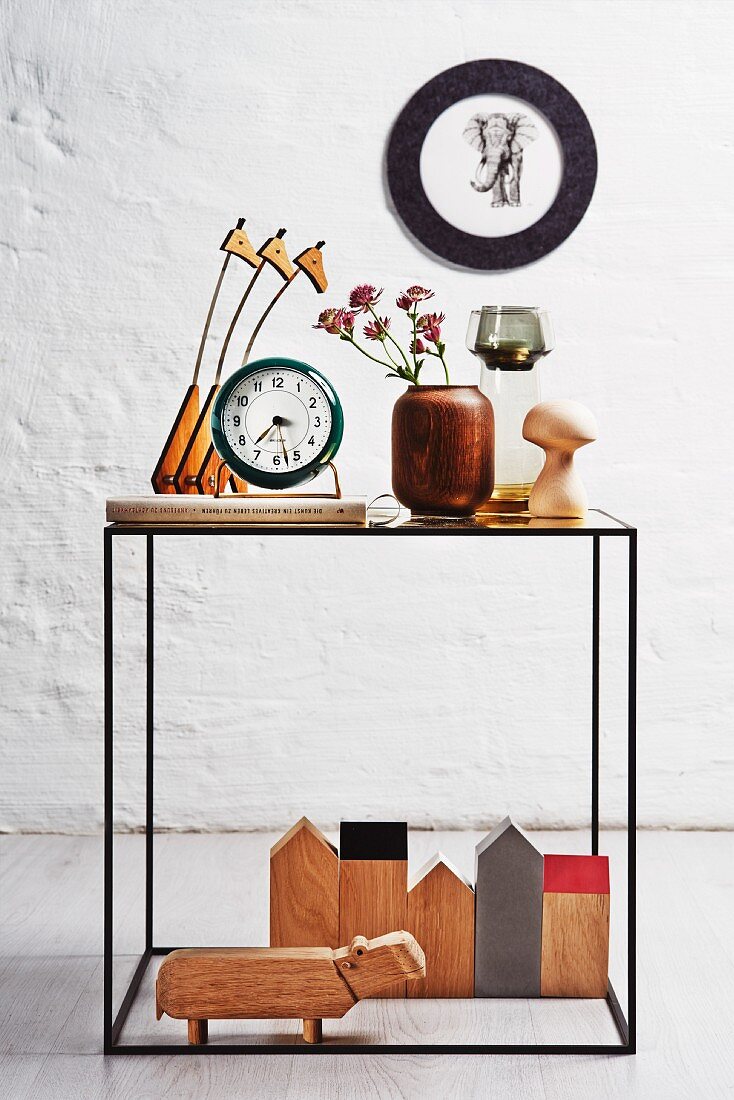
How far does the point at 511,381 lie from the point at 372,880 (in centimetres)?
80

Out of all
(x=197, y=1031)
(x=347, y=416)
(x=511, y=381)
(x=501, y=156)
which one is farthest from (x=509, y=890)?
(x=501, y=156)

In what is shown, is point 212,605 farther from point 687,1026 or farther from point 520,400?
point 687,1026

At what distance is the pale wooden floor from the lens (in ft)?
5.15

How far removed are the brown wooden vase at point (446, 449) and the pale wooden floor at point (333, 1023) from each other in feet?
2.52

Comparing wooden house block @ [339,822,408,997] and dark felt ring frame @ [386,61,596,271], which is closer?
wooden house block @ [339,822,408,997]

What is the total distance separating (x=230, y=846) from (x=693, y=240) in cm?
167

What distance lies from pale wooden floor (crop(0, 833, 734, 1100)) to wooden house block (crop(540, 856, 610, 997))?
35mm

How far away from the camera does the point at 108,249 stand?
2.55 metres

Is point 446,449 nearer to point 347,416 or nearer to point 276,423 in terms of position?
point 276,423

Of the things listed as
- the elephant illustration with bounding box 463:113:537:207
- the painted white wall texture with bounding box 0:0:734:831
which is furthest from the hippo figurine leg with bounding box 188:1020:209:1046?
the elephant illustration with bounding box 463:113:537:207

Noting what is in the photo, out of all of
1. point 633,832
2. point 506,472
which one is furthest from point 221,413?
point 633,832

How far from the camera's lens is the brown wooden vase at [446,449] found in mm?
1687

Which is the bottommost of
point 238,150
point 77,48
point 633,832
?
point 633,832

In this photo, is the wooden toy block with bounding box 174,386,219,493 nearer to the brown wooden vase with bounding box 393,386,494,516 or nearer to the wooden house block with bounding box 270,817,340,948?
the brown wooden vase with bounding box 393,386,494,516
